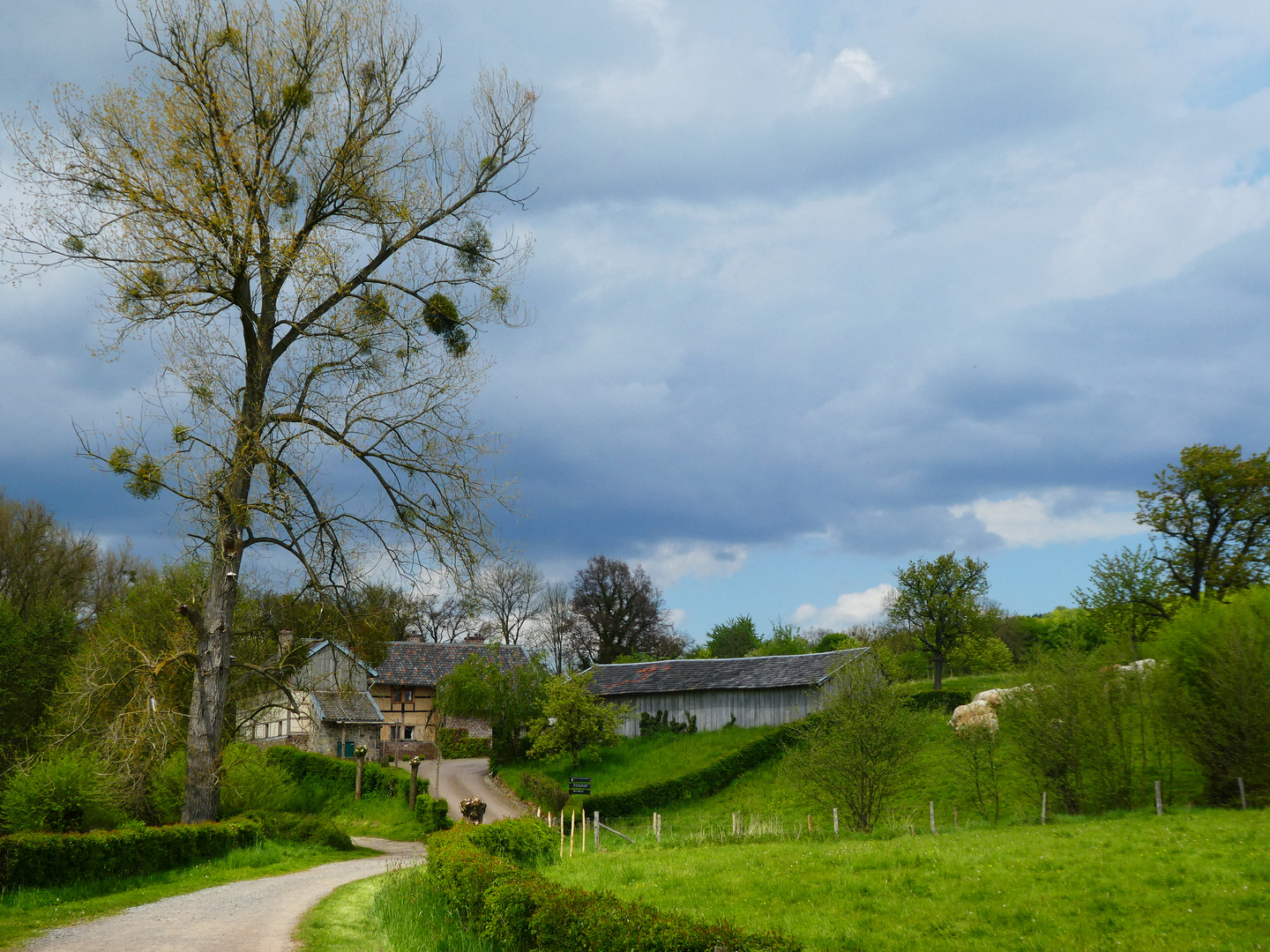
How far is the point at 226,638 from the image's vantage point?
55.9ft

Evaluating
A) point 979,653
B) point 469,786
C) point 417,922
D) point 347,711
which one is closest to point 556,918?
point 417,922

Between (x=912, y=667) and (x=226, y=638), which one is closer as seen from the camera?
(x=226, y=638)

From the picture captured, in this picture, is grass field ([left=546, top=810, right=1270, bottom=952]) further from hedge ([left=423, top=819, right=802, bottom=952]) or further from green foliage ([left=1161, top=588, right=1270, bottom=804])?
green foliage ([left=1161, top=588, right=1270, bottom=804])

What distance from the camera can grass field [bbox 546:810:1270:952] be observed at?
36.2 ft

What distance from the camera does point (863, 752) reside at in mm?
23812

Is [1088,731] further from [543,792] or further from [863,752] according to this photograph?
[543,792]

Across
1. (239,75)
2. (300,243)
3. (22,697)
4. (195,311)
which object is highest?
(239,75)

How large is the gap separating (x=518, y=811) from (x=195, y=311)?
25.6 meters

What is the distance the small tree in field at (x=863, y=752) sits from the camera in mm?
23688

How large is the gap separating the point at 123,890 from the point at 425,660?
4191cm

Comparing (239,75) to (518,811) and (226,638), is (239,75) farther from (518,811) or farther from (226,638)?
(518,811)

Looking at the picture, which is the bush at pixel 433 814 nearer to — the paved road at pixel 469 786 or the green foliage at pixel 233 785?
the paved road at pixel 469 786

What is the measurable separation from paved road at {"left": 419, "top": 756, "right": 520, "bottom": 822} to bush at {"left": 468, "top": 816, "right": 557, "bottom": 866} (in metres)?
13.3

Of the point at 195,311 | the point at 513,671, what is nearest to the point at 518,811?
the point at 513,671
